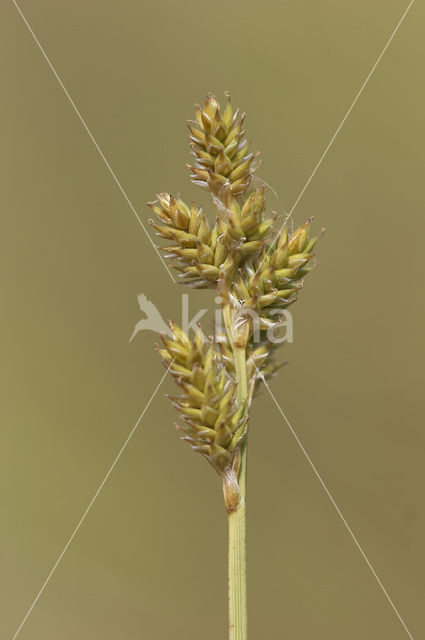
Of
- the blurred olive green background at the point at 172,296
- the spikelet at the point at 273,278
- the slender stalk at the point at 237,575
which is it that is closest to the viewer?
the slender stalk at the point at 237,575

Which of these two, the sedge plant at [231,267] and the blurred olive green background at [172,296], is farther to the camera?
the blurred olive green background at [172,296]

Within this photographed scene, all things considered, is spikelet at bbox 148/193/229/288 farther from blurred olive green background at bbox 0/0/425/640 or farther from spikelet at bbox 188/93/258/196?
blurred olive green background at bbox 0/0/425/640

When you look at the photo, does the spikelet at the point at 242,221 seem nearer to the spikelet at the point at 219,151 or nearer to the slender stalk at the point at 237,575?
the spikelet at the point at 219,151

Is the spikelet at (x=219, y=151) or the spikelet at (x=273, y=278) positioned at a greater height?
the spikelet at (x=219, y=151)

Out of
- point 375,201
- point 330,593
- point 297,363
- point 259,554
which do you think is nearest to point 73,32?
point 375,201

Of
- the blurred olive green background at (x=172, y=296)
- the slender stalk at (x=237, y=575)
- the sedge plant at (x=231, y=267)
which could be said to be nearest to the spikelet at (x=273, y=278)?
the sedge plant at (x=231, y=267)

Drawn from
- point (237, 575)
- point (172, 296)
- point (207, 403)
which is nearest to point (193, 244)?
point (207, 403)

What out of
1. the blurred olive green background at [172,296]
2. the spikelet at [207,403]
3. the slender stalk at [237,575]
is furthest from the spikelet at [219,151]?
the blurred olive green background at [172,296]

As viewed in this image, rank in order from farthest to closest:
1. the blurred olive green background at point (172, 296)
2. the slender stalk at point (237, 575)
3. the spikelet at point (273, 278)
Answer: the blurred olive green background at point (172, 296), the spikelet at point (273, 278), the slender stalk at point (237, 575)
